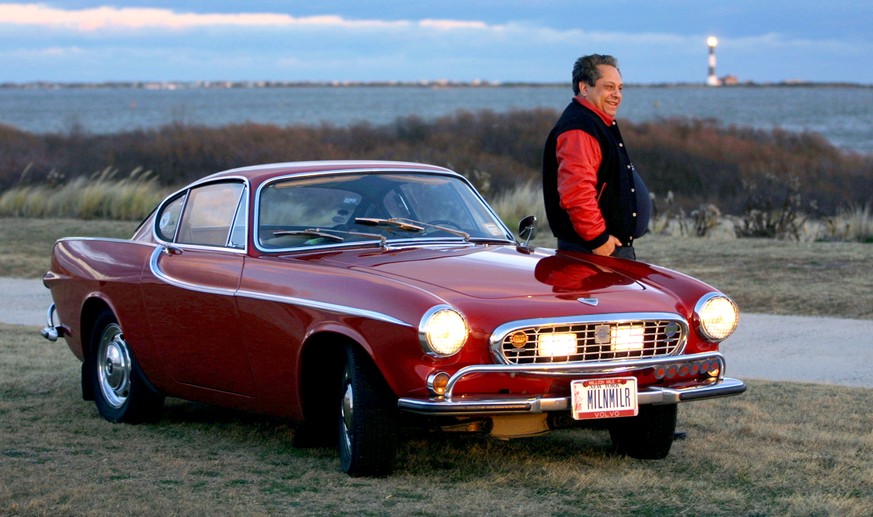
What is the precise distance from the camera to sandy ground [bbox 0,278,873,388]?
8742 millimetres

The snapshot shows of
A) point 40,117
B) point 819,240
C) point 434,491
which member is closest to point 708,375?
point 434,491

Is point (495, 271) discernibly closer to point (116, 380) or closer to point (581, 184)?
point (581, 184)

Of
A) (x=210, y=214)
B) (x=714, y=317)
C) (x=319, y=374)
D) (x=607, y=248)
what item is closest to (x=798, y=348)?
(x=607, y=248)

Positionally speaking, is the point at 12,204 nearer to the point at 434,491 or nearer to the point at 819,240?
the point at 819,240

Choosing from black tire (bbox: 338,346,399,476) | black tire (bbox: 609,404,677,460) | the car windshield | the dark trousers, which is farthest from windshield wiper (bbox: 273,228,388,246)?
black tire (bbox: 609,404,677,460)

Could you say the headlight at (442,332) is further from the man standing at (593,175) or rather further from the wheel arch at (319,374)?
the man standing at (593,175)

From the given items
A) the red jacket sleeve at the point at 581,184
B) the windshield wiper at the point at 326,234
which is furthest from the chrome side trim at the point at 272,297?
the red jacket sleeve at the point at 581,184

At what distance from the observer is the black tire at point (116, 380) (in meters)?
7.27

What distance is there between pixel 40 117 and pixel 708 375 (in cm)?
9148

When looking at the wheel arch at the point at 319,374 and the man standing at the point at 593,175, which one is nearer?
the wheel arch at the point at 319,374

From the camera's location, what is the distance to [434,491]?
566 cm

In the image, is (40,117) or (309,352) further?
(40,117)

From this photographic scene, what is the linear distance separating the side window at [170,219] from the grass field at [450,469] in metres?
1.04

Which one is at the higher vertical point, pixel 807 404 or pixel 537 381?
pixel 537 381
